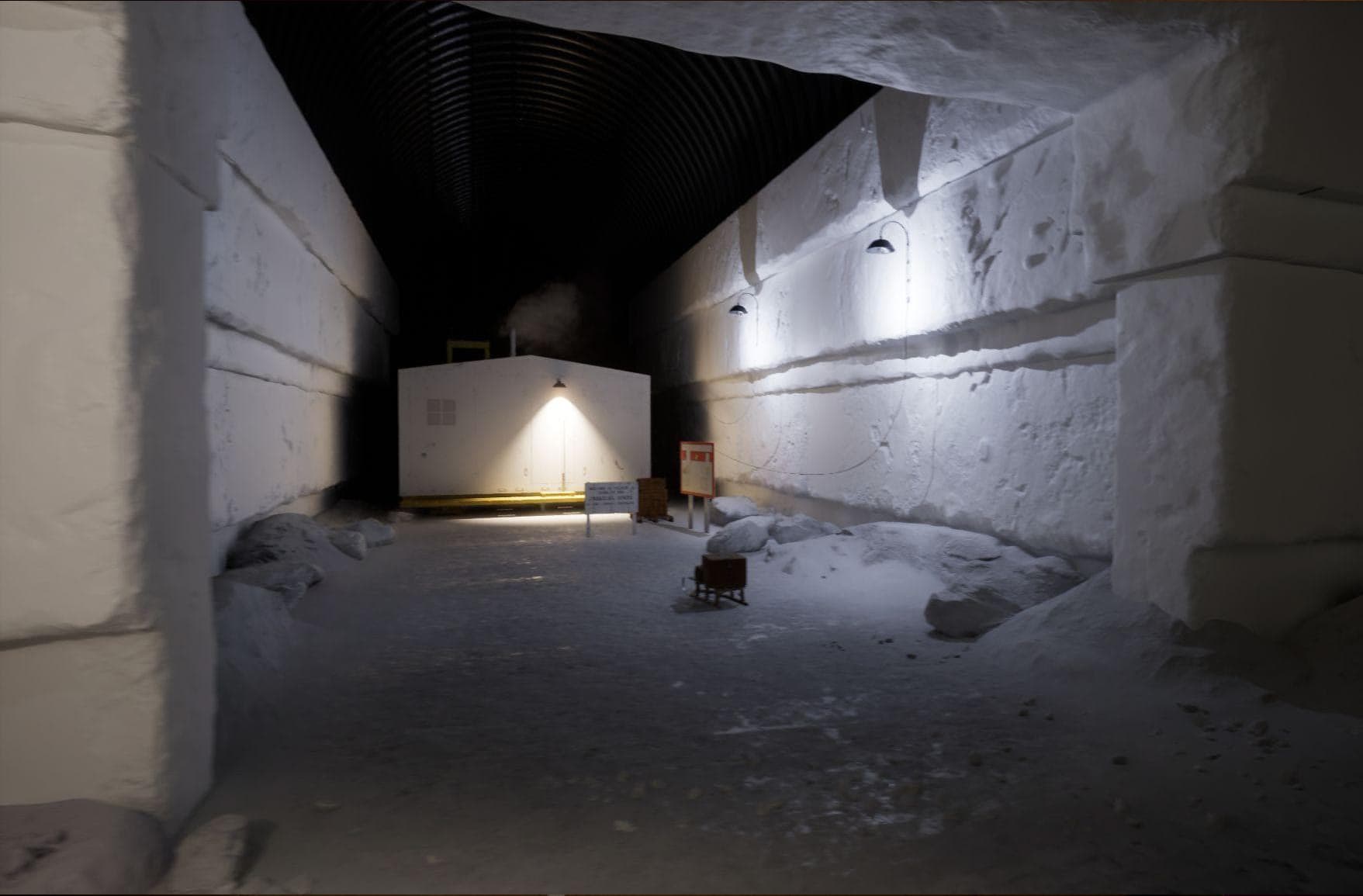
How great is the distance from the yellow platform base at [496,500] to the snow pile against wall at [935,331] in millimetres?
3440

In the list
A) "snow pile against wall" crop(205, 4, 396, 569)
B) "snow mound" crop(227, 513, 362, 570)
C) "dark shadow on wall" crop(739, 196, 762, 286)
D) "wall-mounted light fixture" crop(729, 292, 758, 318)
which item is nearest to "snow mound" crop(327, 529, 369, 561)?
"snow mound" crop(227, 513, 362, 570)

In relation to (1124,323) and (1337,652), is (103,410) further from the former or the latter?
(1337,652)

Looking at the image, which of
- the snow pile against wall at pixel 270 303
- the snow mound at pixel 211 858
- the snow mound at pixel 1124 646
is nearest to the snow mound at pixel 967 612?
the snow mound at pixel 1124 646

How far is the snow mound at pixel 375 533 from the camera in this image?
31.7 ft

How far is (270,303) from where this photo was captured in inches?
311

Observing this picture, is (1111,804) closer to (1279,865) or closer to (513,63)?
(1279,865)

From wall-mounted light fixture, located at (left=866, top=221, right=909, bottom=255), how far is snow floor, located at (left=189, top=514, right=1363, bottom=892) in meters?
4.19

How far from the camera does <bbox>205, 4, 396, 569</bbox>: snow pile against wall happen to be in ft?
21.0

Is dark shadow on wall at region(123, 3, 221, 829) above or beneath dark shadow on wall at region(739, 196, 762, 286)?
beneath

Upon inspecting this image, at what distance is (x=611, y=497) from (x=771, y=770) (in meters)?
6.90

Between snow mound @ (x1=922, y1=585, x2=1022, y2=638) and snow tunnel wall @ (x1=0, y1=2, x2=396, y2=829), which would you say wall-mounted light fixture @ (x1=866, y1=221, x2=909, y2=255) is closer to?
snow mound @ (x1=922, y1=585, x2=1022, y2=638)

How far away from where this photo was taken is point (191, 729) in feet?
8.82

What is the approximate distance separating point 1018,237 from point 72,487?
632cm

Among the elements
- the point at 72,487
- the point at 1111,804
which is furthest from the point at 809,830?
the point at 72,487
